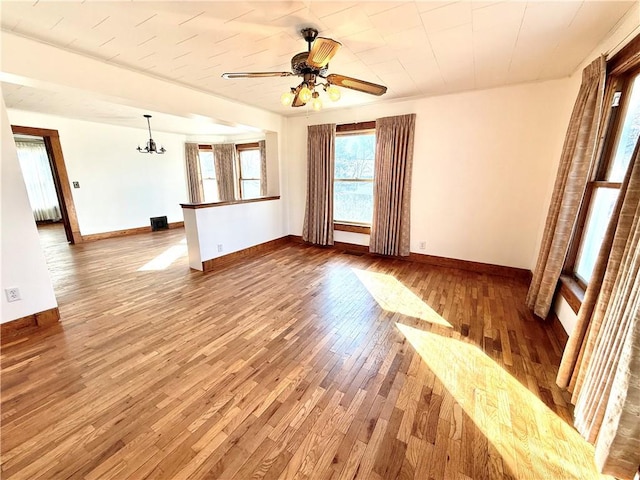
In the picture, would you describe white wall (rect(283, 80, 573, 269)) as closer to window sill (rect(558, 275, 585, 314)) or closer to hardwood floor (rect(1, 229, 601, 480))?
hardwood floor (rect(1, 229, 601, 480))

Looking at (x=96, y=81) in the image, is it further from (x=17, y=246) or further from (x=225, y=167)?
(x=225, y=167)

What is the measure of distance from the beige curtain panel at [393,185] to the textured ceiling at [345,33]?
101 centimetres

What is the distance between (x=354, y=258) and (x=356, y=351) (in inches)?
93.3

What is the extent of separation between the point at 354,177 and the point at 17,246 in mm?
4132

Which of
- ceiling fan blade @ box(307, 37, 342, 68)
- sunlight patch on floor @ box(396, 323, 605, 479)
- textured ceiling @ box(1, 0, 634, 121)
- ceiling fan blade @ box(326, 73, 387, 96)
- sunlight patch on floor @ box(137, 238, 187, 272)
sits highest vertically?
textured ceiling @ box(1, 0, 634, 121)

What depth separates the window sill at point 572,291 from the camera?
1.95 m

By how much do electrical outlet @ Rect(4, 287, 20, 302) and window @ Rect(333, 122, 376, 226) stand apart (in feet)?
13.3

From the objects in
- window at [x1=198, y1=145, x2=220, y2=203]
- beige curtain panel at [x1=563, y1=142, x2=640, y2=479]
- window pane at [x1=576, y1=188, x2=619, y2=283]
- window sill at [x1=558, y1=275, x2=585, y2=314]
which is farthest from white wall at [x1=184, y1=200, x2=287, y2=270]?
window pane at [x1=576, y1=188, x2=619, y2=283]

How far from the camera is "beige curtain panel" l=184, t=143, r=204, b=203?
269 inches

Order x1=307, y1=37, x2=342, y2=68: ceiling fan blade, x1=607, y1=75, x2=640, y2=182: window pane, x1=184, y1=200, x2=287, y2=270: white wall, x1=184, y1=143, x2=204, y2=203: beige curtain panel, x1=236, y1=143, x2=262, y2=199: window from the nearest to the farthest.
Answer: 1. x1=307, y1=37, x2=342, y2=68: ceiling fan blade
2. x1=607, y1=75, x2=640, y2=182: window pane
3. x1=184, y1=200, x2=287, y2=270: white wall
4. x1=236, y1=143, x2=262, y2=199: window
5. x1=184, y1=143, x2=204, y2=203: beige curtain panel

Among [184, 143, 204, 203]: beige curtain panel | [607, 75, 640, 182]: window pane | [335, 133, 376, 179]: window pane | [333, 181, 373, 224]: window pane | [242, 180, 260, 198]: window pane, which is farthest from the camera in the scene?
[184, 143, 204, 203]: beige curtain panel

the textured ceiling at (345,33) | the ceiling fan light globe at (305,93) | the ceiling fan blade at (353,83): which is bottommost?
the ceiling fan light globe at (305,93)

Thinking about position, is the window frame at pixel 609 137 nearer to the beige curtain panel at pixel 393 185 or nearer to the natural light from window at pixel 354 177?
the beige curtain panel at pixel 393 185

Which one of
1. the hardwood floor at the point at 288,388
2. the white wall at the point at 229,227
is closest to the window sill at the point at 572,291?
the hardwood floor at the point at 288,388
